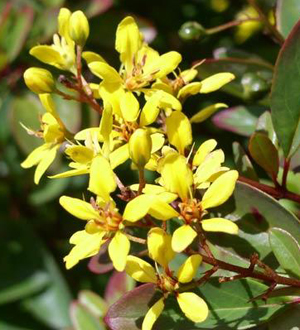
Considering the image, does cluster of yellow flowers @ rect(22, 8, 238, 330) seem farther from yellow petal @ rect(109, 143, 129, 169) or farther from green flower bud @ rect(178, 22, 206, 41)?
green flower bud @ rect(178, 22, 206, 41)

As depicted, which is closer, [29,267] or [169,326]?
[169,326]

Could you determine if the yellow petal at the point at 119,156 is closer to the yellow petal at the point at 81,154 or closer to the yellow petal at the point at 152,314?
the yellow petal at the point at 81,154

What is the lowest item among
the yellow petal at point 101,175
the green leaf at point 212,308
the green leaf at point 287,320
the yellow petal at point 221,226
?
the green leaf at point 287,320

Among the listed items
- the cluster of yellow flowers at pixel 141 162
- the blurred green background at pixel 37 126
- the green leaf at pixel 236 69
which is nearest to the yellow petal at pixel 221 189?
the cluster of yellow flowers at pixel 141 162

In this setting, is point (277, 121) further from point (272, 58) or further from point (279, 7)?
point (272, 58)

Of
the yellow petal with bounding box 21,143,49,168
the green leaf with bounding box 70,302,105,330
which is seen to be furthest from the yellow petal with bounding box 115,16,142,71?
the green leaf with bounding box 70,302,105,330

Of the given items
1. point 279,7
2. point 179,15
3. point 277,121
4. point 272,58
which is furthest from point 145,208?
point 179,15

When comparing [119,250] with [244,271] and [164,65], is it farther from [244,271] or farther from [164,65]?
[164,65]

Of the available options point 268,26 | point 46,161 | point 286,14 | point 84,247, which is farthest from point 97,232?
point 286,14
